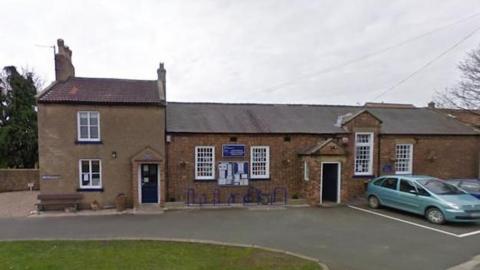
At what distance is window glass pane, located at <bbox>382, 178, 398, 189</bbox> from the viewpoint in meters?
14.0

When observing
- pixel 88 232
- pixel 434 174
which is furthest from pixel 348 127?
pixel 88 232

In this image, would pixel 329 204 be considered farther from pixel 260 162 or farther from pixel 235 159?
pixel 235 159

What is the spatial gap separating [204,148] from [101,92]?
20.1 ft

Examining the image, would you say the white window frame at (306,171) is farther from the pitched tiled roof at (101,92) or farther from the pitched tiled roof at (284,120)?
the pitched tiled roof at (101,92)

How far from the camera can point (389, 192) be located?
1413 centimetres

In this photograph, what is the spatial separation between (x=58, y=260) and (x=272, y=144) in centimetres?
1152

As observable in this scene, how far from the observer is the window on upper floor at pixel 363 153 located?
690 inches

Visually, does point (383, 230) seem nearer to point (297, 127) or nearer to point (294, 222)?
point (294, 222)

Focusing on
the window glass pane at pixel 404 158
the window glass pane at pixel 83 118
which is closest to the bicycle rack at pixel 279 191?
the window glass pane at pixel 404 158

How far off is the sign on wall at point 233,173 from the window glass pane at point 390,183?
6846 mm

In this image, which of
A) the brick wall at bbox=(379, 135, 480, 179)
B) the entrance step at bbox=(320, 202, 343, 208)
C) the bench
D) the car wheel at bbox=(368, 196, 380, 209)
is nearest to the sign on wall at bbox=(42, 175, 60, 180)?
the bench

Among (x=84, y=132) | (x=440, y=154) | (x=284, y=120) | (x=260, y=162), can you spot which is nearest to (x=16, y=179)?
(x=84, y=132)

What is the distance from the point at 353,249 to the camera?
29.4 feet

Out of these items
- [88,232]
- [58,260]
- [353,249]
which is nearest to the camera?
[58,260]
